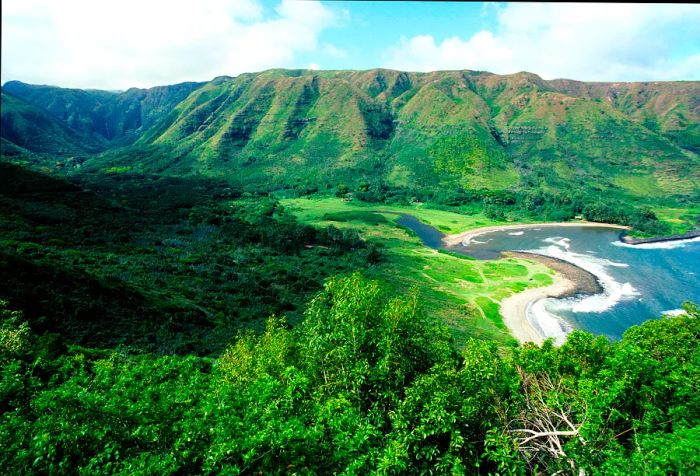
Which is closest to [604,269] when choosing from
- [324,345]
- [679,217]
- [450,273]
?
[450,273]

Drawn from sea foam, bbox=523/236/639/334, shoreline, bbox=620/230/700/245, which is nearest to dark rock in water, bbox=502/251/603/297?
sea foam, bbox=523/236/639/334

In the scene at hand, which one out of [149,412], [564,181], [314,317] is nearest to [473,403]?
[314,317]

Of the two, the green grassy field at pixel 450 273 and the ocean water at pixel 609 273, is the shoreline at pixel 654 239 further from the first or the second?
the green grassy field at pixel 450 273

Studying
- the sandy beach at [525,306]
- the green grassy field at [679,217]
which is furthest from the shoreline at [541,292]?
the green grassy field at [679,217]

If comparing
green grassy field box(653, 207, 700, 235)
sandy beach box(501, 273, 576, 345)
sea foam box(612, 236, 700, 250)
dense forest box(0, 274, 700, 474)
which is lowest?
sandy beach box(501, 273, 576, 345)

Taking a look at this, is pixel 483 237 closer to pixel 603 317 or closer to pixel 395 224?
pixel 395 224

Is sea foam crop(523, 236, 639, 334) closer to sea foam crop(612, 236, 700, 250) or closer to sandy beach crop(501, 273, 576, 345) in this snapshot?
sandy beach crop(501, 273, 576, 345)
